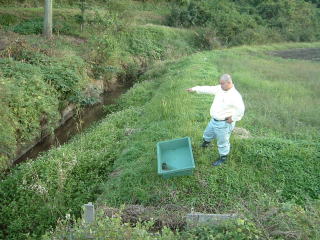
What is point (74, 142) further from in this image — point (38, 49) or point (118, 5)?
point (118, 5)

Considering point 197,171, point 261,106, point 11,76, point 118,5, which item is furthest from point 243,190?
point 118,5

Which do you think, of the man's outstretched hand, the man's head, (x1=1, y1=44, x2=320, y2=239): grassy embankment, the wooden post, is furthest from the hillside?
the man's head

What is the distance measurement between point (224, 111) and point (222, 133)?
1.38 feet

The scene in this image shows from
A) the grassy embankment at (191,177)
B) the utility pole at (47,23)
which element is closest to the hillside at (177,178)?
the grassy embankment at (191,177)

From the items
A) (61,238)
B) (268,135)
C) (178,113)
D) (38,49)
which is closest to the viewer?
(61,238)

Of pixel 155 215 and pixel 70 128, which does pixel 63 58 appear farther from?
pixel 155 215

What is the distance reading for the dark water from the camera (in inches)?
407

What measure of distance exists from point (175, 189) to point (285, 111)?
4.72 m

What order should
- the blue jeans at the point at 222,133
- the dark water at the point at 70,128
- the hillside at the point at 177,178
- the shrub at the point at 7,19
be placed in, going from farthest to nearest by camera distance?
the shrub at the point at 7,19 → the dark water at the point at 70,128 → the blue jeans at the point at 222,133 → the hillside at the point at 177,178

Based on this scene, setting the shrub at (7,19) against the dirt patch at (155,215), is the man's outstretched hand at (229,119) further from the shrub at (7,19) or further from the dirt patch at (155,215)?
the shrub at (7,19)

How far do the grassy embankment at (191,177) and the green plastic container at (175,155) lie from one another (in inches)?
8.3

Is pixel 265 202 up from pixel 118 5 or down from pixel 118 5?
down

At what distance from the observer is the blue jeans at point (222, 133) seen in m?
7.08

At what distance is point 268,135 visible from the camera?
28.4 feet
